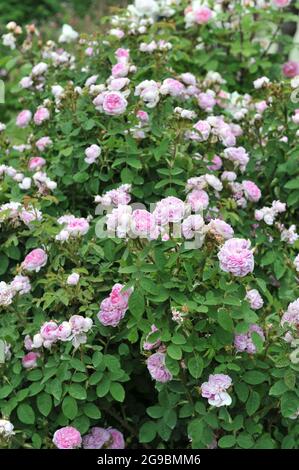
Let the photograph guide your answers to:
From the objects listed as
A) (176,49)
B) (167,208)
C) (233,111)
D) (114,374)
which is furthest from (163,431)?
(176,49)

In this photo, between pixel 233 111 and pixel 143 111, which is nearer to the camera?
pixel 143 111

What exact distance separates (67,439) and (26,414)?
0.17 meters

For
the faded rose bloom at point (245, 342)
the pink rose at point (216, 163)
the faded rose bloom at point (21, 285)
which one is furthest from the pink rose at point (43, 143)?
the faded rose bloom at point (245, 342)

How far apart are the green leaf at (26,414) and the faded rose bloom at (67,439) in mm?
115

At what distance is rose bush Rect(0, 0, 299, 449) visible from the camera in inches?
90.3

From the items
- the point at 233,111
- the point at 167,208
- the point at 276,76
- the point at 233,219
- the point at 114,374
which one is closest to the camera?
the point at 167,208

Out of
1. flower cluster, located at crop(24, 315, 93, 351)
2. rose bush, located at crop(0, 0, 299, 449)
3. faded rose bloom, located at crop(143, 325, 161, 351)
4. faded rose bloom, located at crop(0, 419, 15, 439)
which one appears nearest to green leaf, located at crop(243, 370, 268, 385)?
rose bush, located at crop(0, 0, 299, 449)

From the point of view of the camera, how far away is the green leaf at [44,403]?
2426 mm

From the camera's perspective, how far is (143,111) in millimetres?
2953

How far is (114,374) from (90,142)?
0.97 m

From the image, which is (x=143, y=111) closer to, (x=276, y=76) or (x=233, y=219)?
(x=233, y=219)

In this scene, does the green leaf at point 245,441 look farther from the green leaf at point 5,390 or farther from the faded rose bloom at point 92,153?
the faded rose bloom at point 92,153

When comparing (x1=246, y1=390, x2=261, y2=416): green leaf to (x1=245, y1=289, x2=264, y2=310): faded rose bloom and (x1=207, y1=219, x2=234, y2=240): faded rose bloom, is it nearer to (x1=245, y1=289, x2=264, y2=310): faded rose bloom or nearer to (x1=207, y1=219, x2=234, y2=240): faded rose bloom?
(x1=245, y1=289, x2=264, y2=310): faded rose bloom

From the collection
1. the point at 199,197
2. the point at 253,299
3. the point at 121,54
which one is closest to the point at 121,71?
the point at 121,54
